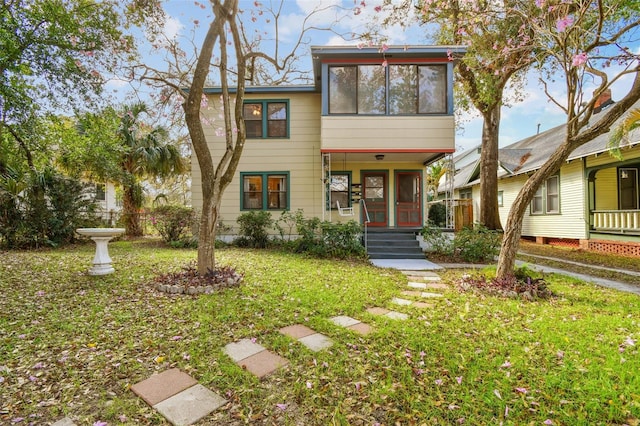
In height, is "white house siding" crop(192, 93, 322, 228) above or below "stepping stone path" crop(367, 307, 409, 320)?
above

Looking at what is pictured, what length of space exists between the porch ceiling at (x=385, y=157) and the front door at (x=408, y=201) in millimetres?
561

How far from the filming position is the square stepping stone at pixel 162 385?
7.03 feet

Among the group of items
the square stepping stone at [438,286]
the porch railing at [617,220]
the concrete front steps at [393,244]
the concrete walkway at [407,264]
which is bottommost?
the square stepping stone at [438,286]

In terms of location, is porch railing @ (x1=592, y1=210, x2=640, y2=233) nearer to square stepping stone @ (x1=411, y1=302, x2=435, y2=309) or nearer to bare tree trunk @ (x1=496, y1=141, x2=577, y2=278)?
bare tree trunk @ (x1=496, y1=141, x2=577, y2=278)

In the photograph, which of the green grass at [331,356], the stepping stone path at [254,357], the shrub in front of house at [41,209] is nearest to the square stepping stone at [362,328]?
the green grass at [331,356]

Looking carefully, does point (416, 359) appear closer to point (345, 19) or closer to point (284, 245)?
point (345, 19)

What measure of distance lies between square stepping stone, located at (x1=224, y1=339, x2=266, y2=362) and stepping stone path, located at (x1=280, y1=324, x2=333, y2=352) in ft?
1.25

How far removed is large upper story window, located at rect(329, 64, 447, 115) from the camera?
9.15 metres

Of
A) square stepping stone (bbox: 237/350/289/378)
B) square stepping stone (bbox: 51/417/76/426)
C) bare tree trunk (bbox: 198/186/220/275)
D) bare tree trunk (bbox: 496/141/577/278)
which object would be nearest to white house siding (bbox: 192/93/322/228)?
bare tree trunk (bbox: 198/186/220/275)

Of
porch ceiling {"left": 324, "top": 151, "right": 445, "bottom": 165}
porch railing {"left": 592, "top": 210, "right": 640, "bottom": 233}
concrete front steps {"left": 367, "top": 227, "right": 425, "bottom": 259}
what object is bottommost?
concrete front steps {"left": 367, "top": 227, "right": 425, "bottom": 259}

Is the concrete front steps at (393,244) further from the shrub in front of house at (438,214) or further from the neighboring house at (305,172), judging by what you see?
the shrub in front of house at (438,214)

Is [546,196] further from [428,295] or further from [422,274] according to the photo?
[428,295]

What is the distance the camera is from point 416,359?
2.63 metres

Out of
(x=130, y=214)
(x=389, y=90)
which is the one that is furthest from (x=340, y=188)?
(x=130, y=214)
